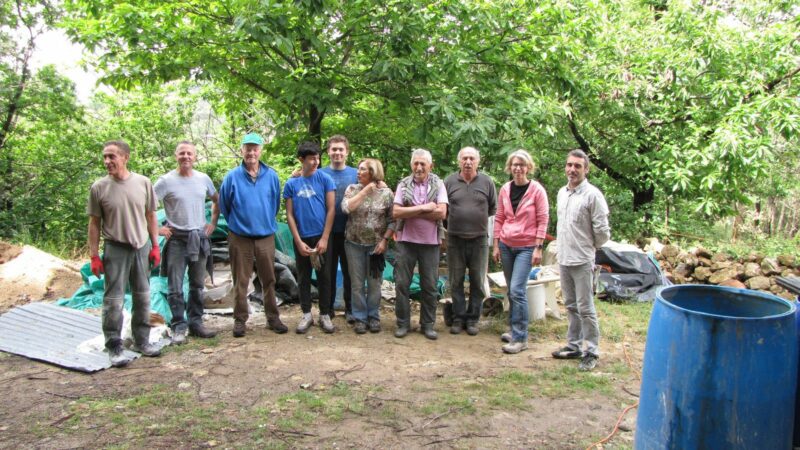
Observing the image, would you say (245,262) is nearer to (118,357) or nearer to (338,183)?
(338,183)

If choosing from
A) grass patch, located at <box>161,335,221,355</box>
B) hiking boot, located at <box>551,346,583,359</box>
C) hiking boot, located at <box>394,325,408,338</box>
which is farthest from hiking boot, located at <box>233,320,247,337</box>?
hiking boot, located at <box>551,346,583,359</box>

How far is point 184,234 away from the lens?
4566 millimetres

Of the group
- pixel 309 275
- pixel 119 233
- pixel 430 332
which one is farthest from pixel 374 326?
pixel 119 233

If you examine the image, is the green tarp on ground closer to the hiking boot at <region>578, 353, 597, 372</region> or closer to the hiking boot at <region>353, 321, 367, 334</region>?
the hiking boot at <region>353, 321, 367, 334</region>

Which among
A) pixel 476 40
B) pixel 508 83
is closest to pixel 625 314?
pixel 508 83

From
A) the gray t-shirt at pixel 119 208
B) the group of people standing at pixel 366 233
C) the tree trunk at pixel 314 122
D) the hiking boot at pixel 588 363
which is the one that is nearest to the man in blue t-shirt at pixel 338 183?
the group of people standing at pixel 366 233

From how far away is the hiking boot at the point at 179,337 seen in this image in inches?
180

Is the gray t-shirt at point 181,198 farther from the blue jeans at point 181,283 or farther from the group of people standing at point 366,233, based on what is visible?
the blue jeans at point 181,283

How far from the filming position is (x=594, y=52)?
8.99m

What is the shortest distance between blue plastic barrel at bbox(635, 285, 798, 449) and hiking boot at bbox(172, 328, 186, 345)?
12.0ft

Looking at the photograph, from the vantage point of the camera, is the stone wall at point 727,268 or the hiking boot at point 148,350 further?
the stone wall at point 727,268

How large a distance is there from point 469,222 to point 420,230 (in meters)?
0.44

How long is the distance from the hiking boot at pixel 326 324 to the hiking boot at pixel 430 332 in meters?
0.82

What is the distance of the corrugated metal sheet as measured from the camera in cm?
411
